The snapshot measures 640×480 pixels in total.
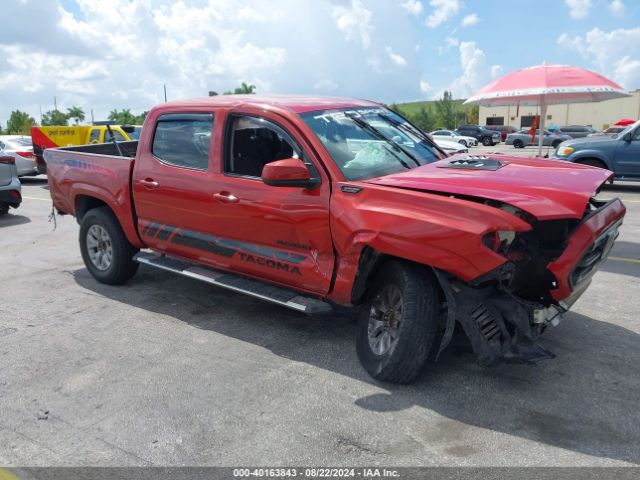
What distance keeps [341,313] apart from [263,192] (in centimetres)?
143

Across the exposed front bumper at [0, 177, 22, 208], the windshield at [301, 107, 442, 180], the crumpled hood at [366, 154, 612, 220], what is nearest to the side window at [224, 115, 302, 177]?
the windshield at [301, 107, 442, 180]

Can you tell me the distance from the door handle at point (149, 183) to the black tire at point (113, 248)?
77cm

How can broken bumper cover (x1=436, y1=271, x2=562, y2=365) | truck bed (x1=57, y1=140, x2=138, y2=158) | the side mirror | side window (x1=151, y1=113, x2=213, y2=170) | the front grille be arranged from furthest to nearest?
truck bed (x1=57, y1=140, x2=138, y2=158)
side window (x1=151, y1=113, x2=213, y2=170)
the side mirror
the front grille
broken bumper cover (x1=436, y1=271, x2=562, y2=365)

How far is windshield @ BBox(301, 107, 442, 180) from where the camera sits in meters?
4.38


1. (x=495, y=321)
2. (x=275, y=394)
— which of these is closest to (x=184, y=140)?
(x=275, y=394)

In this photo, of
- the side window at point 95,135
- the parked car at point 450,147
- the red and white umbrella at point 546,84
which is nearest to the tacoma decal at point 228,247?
the parked car at point 450,147

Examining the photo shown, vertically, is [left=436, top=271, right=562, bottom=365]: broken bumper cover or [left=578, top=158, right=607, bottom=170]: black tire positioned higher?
[left=578, top=158, right=607, bottom=170]: black tire

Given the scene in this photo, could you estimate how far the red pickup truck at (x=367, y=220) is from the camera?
356 centimetres

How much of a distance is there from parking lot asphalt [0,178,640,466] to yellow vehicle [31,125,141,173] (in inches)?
435

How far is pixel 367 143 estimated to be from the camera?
183 inches

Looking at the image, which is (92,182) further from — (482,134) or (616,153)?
(482,134)

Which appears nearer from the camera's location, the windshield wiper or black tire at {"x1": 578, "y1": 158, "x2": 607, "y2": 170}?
the windshield wiper

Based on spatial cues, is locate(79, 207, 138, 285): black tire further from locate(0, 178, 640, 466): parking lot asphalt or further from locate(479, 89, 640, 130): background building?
locate(479, 89, 640, 130): background building

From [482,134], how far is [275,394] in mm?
47702
